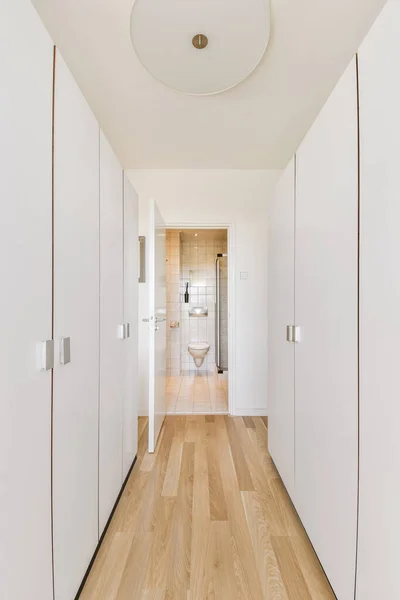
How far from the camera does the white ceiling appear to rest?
1.51 m

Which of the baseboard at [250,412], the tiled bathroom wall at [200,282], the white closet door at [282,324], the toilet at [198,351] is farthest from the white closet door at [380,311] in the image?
the tiled bathroom wall at [200,282]

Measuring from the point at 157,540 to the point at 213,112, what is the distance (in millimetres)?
2620

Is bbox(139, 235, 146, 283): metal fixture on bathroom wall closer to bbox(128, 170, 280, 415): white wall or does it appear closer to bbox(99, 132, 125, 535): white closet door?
bbox(128, 170, 280, 415): white wall

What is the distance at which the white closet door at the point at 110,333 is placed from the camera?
150 centimetres

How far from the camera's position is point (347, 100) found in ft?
3.43

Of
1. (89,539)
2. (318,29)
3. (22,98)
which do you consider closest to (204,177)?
(318,29)

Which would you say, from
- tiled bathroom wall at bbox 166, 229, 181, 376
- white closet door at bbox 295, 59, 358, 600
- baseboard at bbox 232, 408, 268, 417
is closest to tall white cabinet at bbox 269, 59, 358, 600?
white closet door at bbox 295, 59, 358, 600

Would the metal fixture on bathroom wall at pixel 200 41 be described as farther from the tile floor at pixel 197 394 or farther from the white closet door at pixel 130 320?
the tile floor at pixel 197 394

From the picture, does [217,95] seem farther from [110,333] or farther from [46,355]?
[46,355]

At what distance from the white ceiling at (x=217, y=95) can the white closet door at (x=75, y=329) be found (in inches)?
26.0

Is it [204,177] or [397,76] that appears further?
[204,177]

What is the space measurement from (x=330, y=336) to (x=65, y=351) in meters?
0.96

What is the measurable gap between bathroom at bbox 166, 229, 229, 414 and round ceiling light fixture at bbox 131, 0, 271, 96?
314cm

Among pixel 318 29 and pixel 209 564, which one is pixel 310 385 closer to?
pixel 209 564
